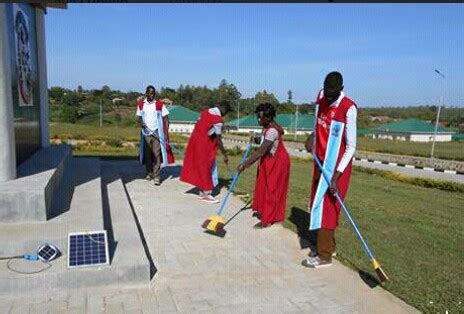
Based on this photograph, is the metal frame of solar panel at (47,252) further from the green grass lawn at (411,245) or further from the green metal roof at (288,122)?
the green metal roof at (288,122)

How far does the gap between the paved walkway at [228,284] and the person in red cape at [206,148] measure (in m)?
1.28

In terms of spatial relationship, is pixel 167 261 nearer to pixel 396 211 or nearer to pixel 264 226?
pixel 264 226

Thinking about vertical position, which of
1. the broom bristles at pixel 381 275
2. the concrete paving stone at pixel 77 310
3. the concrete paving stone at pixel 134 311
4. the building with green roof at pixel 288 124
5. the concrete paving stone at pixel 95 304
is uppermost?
the broom bristles at pixel 381 275

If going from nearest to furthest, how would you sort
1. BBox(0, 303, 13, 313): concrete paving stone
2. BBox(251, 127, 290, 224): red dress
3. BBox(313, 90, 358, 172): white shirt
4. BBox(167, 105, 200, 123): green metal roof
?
BBox(0, 303, 13, 313): concrete paving stone < BBox(313, 90, 358, 172): white shirt < BBox(251, 127, 290, 224): red dress < BBox(167, 105, 200, 123): green metal roof

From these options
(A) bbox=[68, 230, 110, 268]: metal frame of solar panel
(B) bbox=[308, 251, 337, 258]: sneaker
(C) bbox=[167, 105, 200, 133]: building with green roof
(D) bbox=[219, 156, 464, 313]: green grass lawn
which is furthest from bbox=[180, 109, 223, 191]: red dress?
(C) bbox=[167, 105, 200, 133]: building with green roof

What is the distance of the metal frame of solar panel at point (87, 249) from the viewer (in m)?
3.88

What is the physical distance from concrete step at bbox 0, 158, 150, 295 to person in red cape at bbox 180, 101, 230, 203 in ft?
5.88

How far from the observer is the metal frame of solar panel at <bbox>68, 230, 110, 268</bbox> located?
388 cm

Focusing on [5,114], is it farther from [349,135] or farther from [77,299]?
[349,135]

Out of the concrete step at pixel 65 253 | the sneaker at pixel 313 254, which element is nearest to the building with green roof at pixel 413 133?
the sneaker at pixel 313 254

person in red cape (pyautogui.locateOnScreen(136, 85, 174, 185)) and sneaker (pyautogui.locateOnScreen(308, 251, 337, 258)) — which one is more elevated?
person in red cape (pyautogui.locateOnScreen(136, 85, 174, 185))

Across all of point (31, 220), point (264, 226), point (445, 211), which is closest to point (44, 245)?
point (31, 220)

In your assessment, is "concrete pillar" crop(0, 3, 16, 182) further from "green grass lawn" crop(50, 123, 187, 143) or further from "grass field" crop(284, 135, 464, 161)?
"grass field" crop(284, 135, 464, 161)

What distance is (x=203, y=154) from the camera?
281 inches
